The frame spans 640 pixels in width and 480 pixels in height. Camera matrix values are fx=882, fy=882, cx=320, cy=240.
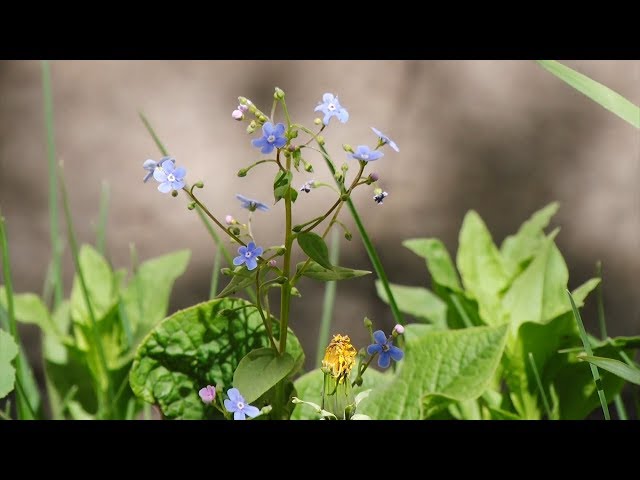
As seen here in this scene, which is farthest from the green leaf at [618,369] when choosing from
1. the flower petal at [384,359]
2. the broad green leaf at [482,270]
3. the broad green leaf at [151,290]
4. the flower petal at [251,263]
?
the broad green leaf at [151,290]

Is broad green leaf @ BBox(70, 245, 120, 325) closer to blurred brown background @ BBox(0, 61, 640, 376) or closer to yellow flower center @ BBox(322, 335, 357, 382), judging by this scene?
blurred brown background @ BBox(0, 61, 640, 376)

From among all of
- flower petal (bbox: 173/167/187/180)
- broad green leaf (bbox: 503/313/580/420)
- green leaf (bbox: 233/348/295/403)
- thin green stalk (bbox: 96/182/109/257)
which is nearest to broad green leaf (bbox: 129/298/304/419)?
green leaf (bbox: 233/348/295/403)

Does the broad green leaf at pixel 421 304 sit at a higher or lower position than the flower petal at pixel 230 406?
lower

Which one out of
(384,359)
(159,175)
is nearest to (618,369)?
(384,359)

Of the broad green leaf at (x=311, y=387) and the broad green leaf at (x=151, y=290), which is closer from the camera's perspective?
the broad green leaf at (x=311, y=387)

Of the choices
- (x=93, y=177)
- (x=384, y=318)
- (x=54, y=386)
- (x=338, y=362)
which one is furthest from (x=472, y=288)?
(x=93, y=177)

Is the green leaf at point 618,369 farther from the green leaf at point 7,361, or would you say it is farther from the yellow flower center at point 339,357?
the green leaf at point 7,361

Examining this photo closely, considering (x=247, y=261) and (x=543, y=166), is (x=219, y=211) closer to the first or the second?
(x=543, y=166)
